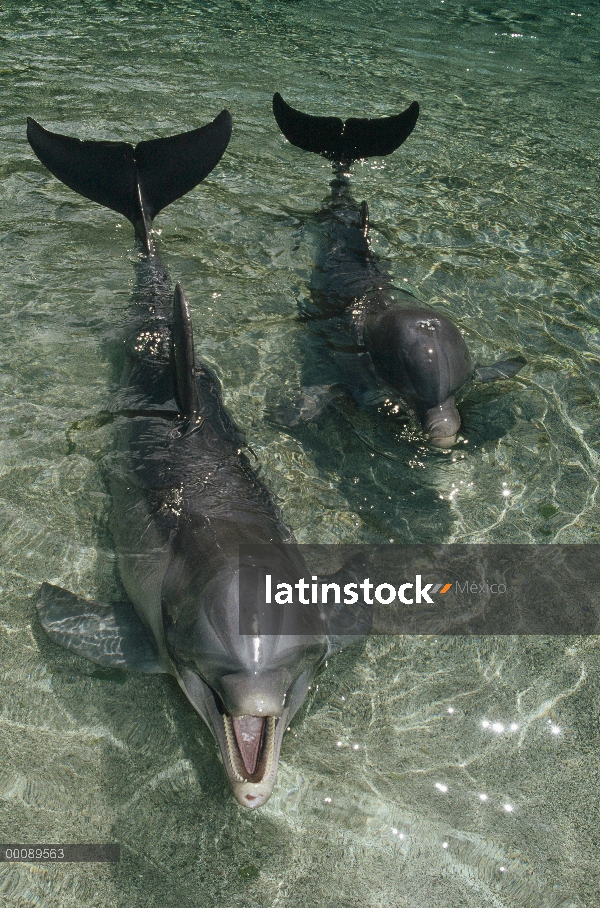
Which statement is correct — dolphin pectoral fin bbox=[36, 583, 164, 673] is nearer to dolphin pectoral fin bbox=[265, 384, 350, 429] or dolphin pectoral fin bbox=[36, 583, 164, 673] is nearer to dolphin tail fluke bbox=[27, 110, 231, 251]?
dolphin pectoral fin bbox=[265, 384, 350, 429]

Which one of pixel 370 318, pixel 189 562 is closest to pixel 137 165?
pixel 370 318

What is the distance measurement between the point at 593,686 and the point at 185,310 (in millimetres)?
3004

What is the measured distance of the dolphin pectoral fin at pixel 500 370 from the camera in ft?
19.5

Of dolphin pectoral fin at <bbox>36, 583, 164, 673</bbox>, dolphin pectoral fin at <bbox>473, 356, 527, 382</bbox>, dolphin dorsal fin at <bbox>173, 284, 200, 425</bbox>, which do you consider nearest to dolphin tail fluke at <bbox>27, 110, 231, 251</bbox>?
dolphin dorsal fin at <bbox>173, 284, 200, 425</bbox>

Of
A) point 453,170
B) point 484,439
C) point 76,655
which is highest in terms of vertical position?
point 453,170

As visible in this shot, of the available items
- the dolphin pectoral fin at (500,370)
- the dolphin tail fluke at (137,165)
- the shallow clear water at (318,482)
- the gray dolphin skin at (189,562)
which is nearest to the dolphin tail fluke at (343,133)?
the shallow clear water at (318,482)

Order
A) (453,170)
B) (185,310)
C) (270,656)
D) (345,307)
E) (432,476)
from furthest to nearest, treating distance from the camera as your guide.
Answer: (453,170), (345,307), (432,476), (185,310), (270,656)

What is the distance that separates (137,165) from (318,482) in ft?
11.4

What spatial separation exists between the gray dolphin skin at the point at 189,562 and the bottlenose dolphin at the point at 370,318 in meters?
0.97

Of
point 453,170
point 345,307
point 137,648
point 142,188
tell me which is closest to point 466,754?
point 137,648

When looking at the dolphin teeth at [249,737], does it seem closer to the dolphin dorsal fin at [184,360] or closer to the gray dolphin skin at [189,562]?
the gray dolphin skin at [189,562]

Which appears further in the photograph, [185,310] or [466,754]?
[185,310]

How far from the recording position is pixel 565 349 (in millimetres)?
→ 6500

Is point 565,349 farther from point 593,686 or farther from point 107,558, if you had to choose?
point 107,558
